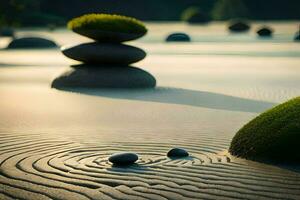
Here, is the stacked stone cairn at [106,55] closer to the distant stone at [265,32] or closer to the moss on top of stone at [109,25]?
the moss on top of stone at [109,25]

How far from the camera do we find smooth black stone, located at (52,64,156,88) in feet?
63.4

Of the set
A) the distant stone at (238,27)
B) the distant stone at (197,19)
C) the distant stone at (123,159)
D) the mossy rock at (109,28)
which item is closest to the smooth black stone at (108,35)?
the mossy rock at (109,28)

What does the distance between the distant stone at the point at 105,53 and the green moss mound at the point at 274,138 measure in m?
10.9

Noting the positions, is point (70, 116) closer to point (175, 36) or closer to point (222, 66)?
point (222, 66)

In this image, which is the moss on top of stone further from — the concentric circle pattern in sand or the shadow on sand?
the concentric circle pattern in sand

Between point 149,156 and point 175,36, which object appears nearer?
point 149,156

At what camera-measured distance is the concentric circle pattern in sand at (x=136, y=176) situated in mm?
Result: 6559

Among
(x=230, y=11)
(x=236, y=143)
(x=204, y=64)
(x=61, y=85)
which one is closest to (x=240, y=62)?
(x=204, y=64)

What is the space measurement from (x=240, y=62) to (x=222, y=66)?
2840 mm

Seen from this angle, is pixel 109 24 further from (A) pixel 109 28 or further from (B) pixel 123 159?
(B) pixel 123 159

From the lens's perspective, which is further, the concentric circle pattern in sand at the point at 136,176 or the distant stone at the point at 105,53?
the distant stone at the point at 105,53

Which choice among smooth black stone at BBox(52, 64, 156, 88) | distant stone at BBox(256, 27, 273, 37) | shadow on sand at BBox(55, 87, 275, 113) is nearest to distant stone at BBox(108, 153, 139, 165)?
shadow on sand at BBox(55, 87, 275, 113)

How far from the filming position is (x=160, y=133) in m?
10.9

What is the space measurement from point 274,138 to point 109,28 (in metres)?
11.5
